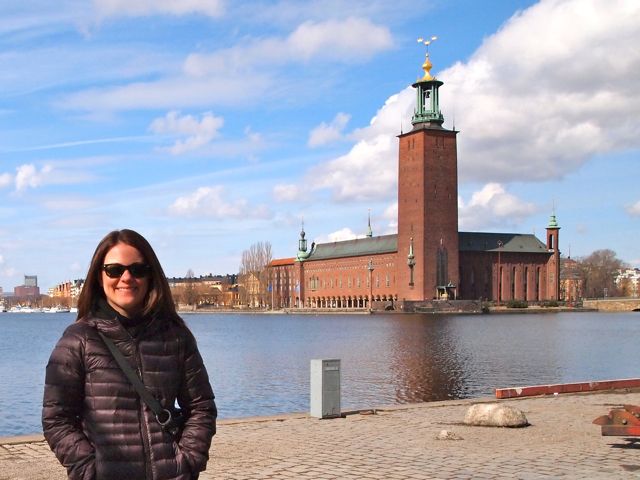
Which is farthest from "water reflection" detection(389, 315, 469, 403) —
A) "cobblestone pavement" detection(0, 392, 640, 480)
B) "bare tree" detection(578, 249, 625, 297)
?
"bare tree" detection(578, 249, 625, 297)

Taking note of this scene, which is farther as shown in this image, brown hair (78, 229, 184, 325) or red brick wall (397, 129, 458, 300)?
red brick wall (397, 129, 458, 300)

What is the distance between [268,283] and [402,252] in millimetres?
34391

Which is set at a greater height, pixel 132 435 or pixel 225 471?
pixel 132 435

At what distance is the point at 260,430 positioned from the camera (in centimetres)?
995

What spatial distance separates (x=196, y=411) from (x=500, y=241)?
11260 cm

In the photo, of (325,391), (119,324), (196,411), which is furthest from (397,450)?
(119,324)

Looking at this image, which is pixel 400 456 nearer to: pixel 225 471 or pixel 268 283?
pixel 225 471

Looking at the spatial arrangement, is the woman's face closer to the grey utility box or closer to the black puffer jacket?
the black puffer jacket

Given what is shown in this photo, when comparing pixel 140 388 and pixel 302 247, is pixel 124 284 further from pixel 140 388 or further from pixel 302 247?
pixel 302 247

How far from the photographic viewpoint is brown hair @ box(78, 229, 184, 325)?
329 cm

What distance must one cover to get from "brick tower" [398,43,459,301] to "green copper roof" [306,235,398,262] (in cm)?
934

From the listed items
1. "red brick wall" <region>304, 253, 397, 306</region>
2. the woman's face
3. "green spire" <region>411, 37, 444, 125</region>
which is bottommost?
the woman's face

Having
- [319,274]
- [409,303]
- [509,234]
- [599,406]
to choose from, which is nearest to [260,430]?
[599,406]

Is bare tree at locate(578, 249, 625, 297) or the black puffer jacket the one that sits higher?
bare tree at locate(578, 249, 625, 297)
